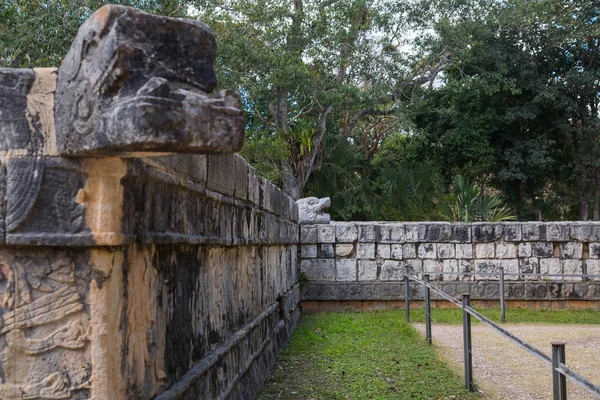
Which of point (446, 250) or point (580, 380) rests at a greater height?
point (446, 250)

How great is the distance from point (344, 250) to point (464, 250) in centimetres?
224

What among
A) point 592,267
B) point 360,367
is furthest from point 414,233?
point 360,367

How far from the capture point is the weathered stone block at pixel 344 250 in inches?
486

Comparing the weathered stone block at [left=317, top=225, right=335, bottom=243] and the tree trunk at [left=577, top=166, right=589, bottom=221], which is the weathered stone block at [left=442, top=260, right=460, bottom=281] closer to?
the weathered stone block at [left=317, top=225, right=335, bottom=243]

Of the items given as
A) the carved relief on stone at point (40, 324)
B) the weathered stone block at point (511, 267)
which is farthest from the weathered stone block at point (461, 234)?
the carved relief on stone at point (40, 324)

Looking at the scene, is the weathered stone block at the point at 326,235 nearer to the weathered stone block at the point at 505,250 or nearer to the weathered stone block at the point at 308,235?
the weathered stone block at the point at 308,235

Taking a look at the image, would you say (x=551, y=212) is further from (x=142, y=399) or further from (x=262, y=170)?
(x=142, y=399)

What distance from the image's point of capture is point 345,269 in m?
12.3

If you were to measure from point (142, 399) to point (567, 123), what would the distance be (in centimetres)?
2099

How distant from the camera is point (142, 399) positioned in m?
2.91

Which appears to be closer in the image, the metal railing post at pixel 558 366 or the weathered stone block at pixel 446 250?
the metal railing post at pixel 558 366

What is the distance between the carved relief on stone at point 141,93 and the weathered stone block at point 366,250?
9925 millimetres

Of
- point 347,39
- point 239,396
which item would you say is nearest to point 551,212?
point 347,39

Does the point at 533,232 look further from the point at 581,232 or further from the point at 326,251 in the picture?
the point at 326,251
